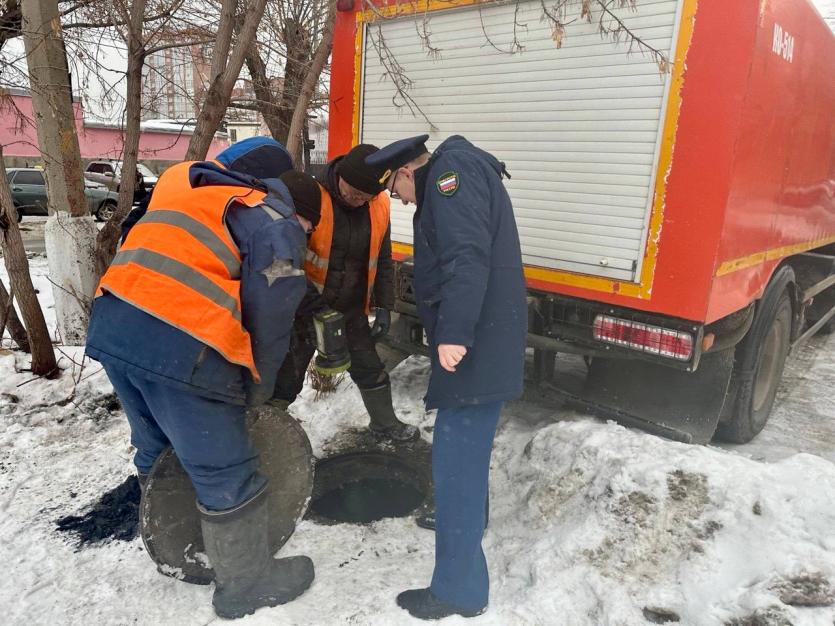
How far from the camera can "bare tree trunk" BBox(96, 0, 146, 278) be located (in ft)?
14.7

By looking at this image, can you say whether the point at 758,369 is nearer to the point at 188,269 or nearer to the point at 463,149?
the point at 463,149

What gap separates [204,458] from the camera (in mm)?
1981

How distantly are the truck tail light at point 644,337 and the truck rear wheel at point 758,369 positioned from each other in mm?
1030

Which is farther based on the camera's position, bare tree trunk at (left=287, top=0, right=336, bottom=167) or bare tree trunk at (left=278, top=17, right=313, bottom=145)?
bare tree trunk at (left=278, top=17, right=313, bottom=145)

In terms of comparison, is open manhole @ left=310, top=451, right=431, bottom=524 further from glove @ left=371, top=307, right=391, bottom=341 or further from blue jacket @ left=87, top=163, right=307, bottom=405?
blue jacket @ left=87, top=163, right=307, bottom=405

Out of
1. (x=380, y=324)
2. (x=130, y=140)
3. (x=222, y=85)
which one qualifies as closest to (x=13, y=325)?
(x=130, y=140)

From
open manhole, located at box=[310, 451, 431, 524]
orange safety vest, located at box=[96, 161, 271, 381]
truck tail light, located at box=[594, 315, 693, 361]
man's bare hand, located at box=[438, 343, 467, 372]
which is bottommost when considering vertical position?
open manhole, located at box=[310, 451, 431, 524]

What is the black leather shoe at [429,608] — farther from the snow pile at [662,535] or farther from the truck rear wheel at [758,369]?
the truck rear wheel at [758,369]

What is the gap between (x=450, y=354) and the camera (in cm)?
192

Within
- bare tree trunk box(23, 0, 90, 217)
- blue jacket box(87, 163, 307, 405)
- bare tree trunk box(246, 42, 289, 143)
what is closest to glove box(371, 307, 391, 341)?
blue jacket box(87, 163, 307, 405)

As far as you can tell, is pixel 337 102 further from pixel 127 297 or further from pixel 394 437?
pixel 127 297

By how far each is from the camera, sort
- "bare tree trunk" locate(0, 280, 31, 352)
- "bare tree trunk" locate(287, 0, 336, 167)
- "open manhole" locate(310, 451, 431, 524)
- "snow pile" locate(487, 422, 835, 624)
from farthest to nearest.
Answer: "bare tree trunk" locate(287, 0, 336, 167) < "bare tree trunk" locate(0, 280, 31, 352) < "open manhole" locate(310, 451, 431, 524) < "snow pile" locate(487, 422, 835, 624)

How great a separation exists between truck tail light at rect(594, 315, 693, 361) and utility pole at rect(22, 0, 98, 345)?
3.91 m

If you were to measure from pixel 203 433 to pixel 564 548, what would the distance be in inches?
59.1
